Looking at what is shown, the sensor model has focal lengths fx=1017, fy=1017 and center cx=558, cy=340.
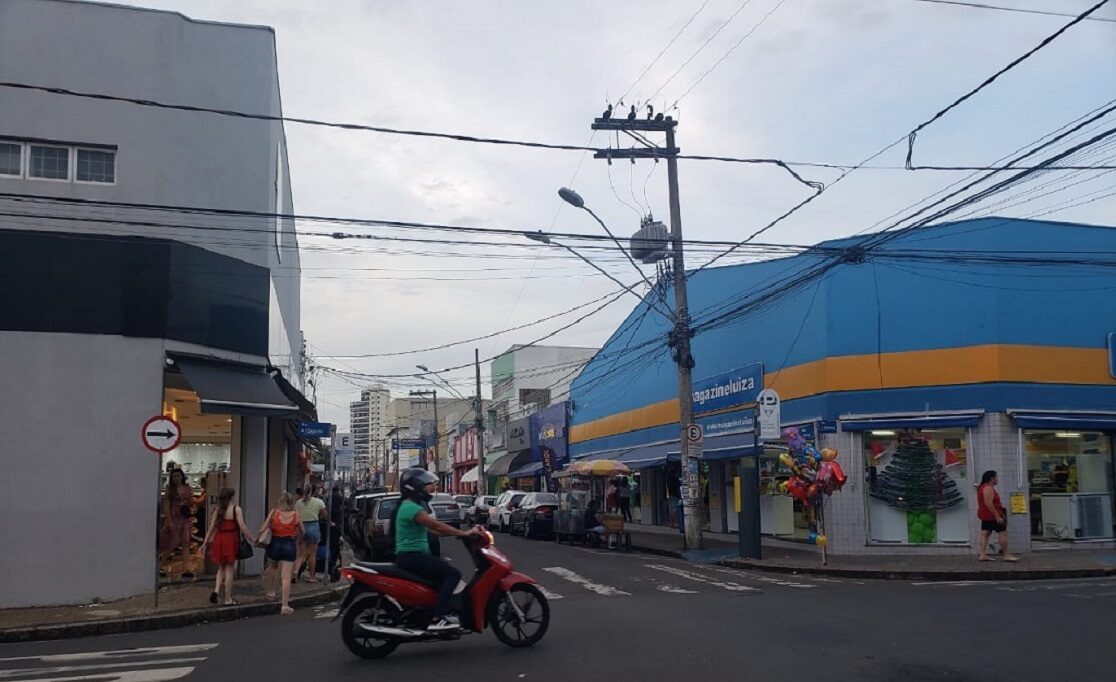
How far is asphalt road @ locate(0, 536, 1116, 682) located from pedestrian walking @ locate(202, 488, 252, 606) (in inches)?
40.9

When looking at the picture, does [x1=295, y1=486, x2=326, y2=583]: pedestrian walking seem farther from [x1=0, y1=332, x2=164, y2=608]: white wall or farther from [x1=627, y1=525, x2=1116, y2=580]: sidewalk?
[x1=627, y1=525, x2=1116, y2=580]: sidewalk

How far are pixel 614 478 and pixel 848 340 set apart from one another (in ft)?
41.3

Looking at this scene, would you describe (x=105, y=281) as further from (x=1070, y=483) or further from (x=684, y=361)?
(x=1070, y=483)

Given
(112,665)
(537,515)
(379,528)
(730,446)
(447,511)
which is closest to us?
(112,665)

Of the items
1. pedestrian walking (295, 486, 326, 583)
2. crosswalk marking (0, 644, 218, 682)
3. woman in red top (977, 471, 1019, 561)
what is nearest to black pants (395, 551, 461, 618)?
crosswalk marking (0, 644, 218, 682)

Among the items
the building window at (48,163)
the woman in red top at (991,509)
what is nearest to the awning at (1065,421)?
the woman in red top at (991,509)

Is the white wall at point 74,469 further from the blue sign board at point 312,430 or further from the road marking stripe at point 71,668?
the road marking stripe at point 71,668

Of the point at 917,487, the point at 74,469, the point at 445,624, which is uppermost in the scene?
the point at 74,469

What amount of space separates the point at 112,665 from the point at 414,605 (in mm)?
3101

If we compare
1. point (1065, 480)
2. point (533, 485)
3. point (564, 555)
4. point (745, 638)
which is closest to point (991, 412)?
point (1065, 480)

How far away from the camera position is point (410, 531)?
9.63 metres

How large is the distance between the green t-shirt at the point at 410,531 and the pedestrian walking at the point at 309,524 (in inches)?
289

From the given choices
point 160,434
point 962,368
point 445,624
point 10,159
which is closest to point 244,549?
point 160,434

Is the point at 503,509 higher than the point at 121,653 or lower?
higher
